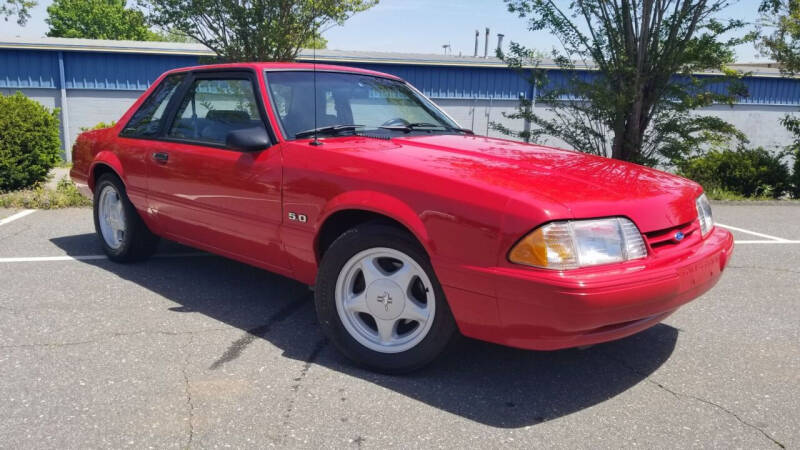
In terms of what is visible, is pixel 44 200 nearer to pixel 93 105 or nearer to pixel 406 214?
pixel 406 214

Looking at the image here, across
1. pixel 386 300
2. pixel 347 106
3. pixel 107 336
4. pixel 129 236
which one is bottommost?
pixel 107 336

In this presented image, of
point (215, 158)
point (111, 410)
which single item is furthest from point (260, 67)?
point (111, 410)

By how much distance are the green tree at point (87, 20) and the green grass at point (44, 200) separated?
170ft

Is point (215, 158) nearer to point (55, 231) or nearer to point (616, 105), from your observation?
point (55, 231)

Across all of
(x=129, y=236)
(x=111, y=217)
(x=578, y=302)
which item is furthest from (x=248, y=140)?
(x=111, y=217)

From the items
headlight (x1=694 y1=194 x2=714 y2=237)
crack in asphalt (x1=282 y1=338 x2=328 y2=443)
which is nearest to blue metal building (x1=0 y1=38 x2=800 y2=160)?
headlight (x1=694 y1=194 x2=714 y2=237)

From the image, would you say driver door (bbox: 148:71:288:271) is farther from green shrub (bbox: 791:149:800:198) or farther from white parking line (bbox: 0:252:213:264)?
green shrub (bbox: 791:149:800:198)

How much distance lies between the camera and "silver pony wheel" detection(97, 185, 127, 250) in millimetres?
4945

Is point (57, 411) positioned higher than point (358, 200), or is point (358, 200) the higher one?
point (358, 200)

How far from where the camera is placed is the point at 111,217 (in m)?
5.05

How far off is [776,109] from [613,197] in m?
22.7

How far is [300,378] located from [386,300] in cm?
56

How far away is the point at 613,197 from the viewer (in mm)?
2846

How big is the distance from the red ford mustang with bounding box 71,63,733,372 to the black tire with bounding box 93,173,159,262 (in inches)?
6.4
